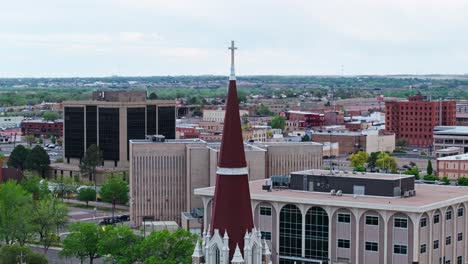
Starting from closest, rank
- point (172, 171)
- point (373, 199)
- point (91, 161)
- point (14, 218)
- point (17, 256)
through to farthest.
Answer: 1. point (373, 199)
2. point (17, 256)
3. point (14, 218)
4. point (172, 171)
5. point (91, 161)

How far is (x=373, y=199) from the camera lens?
3322 inches

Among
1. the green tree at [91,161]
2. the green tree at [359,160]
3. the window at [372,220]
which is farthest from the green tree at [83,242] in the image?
the green tree at [359,160]

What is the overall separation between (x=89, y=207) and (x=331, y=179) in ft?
217

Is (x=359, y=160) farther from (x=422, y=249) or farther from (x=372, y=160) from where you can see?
(x=422, y=249)

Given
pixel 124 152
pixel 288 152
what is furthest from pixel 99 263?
pixel 124 152

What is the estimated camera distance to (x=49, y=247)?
112 meters

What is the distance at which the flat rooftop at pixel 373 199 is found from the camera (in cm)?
8094

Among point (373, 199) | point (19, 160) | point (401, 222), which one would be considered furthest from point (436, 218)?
point (19, 160)

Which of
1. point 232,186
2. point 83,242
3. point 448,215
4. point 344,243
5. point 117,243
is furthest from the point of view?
point 83,242

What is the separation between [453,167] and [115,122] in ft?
172

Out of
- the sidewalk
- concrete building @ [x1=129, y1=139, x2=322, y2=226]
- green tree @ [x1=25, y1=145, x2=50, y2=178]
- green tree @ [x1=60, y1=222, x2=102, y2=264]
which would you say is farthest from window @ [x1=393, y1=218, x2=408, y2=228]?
green tree @ [x1=25, y1=145, x2=50, y2=178]

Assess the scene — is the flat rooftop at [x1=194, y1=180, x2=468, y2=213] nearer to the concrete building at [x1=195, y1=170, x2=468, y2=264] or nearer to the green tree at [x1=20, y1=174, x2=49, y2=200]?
the concrete building at [x1=195, y1=170, x2=468, y2=264]

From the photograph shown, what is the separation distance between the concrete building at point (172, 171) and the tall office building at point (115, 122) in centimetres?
4279

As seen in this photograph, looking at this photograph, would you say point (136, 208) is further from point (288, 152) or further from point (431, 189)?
point (431, 189)
